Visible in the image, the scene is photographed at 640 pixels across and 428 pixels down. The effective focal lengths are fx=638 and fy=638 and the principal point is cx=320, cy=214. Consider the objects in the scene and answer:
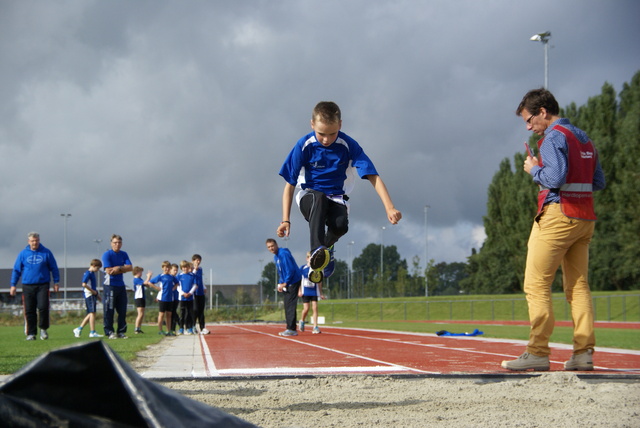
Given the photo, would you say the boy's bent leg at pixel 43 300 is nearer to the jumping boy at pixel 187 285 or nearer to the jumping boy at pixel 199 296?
the jumping boy at pixel 187 285

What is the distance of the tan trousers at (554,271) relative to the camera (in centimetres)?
558

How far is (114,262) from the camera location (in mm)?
12883

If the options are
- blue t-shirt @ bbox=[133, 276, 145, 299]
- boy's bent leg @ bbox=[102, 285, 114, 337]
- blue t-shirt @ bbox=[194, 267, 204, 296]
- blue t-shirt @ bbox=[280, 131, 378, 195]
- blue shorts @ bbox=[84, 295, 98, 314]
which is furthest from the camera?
blue t-shirt @ bbox=[133, 276, 145, 299]

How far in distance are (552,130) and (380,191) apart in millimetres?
1621

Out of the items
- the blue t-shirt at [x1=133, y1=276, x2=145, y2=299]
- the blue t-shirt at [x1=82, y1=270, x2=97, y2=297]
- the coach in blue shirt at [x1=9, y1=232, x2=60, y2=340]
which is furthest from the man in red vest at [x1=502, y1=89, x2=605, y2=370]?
the blue t-shirt at [x1=133, y1=276, x2=145, y2=299]

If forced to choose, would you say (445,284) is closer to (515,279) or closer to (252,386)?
(515,279)

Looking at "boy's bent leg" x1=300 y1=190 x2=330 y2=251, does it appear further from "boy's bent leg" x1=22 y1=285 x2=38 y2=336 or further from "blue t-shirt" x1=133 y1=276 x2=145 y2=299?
"blue t-shirt" x1=133 y1=276 x2=145 y2=299

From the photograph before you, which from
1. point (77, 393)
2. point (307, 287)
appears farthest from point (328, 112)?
point (307, 287)

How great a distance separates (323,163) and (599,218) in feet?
142

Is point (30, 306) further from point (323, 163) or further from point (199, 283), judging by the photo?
point (323, 163)

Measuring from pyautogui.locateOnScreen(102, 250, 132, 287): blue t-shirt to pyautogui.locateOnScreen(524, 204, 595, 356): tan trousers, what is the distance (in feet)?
30.4

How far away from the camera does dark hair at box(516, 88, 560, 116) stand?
5.89m

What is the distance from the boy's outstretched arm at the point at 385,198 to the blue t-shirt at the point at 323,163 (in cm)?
7

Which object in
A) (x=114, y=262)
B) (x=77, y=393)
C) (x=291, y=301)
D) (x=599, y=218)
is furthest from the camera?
(x=599, y=218)
